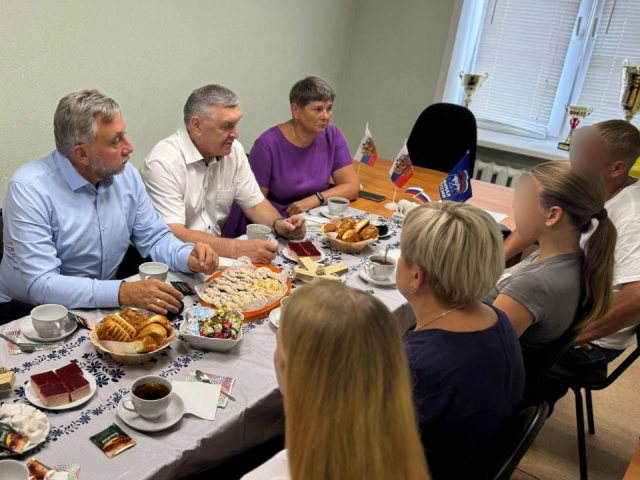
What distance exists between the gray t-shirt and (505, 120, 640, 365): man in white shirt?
0.37 metres

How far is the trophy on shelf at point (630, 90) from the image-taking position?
11.9 ft

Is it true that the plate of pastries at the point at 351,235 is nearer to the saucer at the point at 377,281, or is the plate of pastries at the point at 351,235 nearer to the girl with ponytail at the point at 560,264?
the saucer at the point at 377,281

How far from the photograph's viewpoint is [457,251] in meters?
1.19

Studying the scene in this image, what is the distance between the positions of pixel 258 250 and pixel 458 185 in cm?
126

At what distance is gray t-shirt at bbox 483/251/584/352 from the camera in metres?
1.53

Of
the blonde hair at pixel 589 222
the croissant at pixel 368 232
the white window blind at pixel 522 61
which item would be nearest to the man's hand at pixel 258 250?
the croissant at pixel 368 232

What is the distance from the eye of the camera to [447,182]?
270 centimetres

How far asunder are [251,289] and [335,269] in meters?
0.40

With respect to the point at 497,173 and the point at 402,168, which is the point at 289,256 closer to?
the point at 402,168

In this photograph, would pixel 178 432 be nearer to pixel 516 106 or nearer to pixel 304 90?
pixel 304 90

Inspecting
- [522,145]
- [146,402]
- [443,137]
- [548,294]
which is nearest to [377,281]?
[548,294]

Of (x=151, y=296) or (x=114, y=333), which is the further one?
(x=151, y=296)

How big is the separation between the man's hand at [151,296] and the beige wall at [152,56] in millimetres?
1508

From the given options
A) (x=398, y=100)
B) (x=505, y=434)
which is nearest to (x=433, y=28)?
(x=398, y=100)
